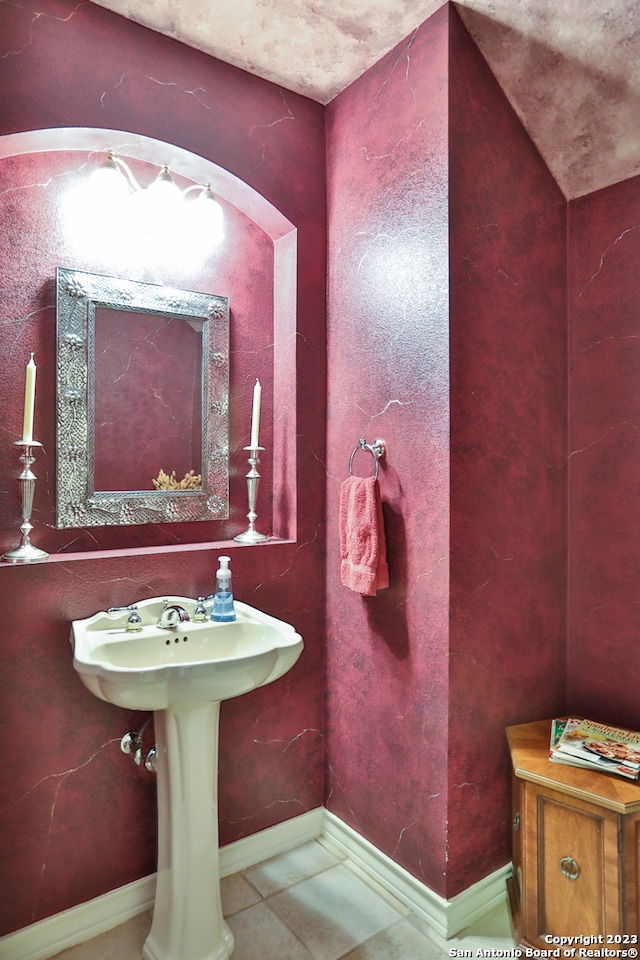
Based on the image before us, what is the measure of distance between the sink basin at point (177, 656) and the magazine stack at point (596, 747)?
776 millimetres

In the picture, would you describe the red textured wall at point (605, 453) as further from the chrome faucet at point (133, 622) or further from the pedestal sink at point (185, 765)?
the chrome faucet at point (133, 622)

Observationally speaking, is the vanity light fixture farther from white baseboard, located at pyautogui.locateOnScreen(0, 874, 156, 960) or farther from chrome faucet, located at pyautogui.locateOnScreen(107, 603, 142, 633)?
white baseboard, located at pyautogui.locateOnScreen(0, 874, 156, 960)

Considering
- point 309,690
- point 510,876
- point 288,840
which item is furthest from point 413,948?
point 309,690

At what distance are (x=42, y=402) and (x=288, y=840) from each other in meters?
1.63

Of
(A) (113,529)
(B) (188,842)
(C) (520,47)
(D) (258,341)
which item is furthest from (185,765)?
(C) (520,47)

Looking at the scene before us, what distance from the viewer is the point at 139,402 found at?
184cm

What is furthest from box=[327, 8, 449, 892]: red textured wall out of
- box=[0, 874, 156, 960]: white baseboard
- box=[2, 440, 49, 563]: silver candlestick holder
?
box=[2, 440, 49, 563]: silver candlestick holder

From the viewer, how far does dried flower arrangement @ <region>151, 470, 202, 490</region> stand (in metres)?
1.88

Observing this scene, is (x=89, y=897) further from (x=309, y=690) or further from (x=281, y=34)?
(x=281, y=34)

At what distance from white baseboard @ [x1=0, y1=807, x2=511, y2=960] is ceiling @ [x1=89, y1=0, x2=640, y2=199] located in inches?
85.7

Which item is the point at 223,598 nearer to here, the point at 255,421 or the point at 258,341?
the point at 255,421

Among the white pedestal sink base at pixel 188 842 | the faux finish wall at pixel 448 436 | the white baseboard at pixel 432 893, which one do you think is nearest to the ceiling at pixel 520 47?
the faux finish wall at pixel 448 436

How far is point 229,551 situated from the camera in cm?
188

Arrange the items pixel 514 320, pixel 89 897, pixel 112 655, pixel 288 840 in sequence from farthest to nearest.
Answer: pixel 288 840 < pixel 514 320 < pixel 89 897 < pixel 112 655
